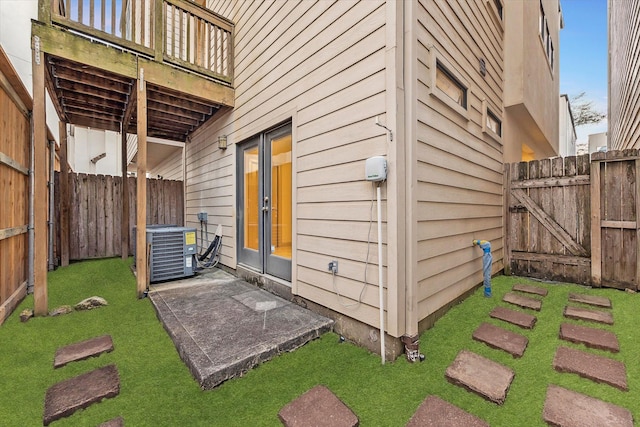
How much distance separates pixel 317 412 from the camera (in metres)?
1.54

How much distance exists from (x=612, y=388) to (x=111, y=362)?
3.40m

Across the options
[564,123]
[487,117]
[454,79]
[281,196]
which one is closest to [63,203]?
[281,196]

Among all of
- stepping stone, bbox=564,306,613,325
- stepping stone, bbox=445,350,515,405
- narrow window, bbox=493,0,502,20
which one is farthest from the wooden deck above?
stepping stone, bbox=564,306,613,325

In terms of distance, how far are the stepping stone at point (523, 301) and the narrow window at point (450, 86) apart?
2.31 meters

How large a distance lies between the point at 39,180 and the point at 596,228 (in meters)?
6.58

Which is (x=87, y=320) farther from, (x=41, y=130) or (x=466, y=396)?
(x=466, y=396)

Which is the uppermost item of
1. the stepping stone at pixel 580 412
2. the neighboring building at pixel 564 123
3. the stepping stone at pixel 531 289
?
the neighboring building at pixel 564 123

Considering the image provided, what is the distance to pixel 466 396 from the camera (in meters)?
1.68

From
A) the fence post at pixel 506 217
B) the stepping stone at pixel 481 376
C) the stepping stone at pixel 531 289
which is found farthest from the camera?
the fence post at pixel 506 217

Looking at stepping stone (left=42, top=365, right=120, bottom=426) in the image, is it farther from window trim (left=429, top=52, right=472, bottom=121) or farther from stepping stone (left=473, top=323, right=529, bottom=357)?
window trim (left=429, top=52, right=472, bottom=121)

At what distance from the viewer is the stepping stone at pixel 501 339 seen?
→ 2.12 metres

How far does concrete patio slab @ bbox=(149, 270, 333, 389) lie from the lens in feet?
6.14

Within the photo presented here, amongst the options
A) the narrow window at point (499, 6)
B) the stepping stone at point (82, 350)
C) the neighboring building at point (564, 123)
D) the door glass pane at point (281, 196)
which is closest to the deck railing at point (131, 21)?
the door glass pane at point (281, 196)

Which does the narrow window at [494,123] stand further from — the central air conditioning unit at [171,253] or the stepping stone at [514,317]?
the central air conditioning unit at [171,253]
